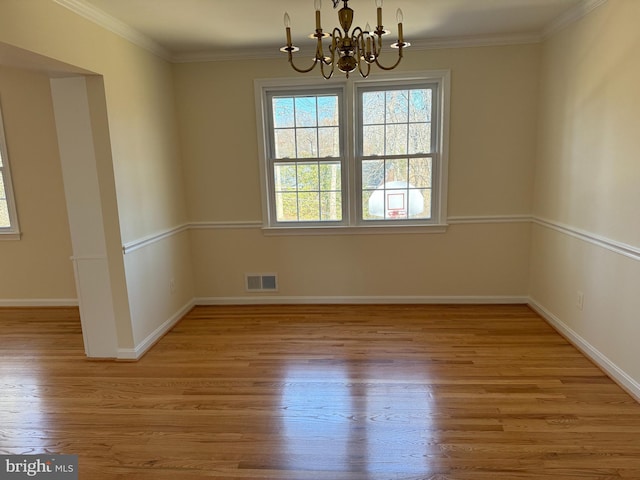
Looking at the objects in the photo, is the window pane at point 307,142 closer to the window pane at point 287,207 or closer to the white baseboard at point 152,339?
the window pane at point 287,207

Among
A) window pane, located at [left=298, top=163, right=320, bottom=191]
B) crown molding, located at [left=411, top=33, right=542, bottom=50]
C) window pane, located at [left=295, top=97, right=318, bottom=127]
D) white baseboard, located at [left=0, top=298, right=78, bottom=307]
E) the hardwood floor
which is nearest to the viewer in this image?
the hardwood floor

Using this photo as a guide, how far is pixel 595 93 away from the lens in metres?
2.71

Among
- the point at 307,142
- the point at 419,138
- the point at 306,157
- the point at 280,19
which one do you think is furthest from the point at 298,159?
the point at 280,19

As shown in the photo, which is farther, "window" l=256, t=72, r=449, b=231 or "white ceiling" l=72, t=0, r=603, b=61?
"window" l=256, t=72, r=449, b=231

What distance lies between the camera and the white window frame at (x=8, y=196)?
3.96 m

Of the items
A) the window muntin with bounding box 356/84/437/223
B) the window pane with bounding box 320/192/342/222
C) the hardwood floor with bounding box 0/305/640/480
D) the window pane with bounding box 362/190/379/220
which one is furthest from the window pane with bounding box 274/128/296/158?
the hardwood floor with bounding box 0/305/640/480

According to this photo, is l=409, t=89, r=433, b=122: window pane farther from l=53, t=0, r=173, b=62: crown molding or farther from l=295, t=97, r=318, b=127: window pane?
l=53, t=0, r=173, b=62: crown molding

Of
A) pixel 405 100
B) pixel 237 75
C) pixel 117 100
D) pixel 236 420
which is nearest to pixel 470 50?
pixel 405 100

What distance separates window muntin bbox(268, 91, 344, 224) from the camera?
12.5 feet

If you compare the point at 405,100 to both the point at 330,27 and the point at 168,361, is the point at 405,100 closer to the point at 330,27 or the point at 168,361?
the point at 330,27

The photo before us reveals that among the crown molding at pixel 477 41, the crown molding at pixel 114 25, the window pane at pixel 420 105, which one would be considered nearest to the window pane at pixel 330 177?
the window pane at pixel 420 105

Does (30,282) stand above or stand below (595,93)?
below

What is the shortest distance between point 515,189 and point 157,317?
3.53m

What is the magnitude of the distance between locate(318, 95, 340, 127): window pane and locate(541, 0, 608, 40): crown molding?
1893 mm
